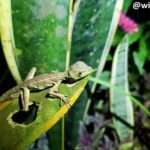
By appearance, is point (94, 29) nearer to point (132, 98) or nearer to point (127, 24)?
point (127, 24)

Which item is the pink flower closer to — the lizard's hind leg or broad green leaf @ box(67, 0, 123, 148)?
broad green leaf @ box(67, 0, 123, 148)

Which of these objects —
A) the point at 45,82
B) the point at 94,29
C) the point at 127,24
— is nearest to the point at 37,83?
the point at 45,82

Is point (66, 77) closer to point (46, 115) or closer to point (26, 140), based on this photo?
point (46, 115)

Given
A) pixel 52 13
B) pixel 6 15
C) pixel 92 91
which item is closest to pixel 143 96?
pixel 92 91

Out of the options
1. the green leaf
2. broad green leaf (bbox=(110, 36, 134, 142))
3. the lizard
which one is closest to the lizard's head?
the lizard

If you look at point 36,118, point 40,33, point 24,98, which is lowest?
point 36,118

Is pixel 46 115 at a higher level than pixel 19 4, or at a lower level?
lower
